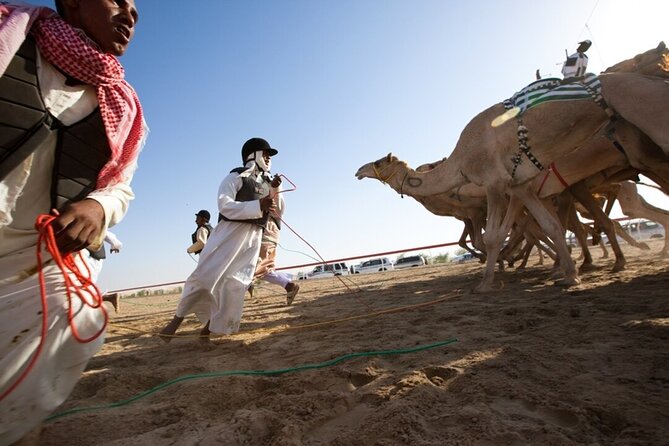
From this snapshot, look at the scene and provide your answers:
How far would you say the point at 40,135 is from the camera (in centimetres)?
156

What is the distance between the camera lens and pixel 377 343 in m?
3.12

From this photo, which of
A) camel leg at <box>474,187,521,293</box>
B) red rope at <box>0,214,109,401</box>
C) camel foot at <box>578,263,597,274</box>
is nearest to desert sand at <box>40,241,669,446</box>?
red rope at <box>0,214,109,401</box>

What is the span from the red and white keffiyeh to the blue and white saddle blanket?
16.0 ft

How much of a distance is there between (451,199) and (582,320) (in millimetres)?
7079

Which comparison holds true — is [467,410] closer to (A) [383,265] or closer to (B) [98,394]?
(B) [98,394]

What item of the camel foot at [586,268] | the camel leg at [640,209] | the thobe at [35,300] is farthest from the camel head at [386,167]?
the thobe at [35,300]

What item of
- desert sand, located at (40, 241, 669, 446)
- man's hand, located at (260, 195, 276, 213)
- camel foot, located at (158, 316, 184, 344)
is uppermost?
man's hand, located at (260, 195, 276, 213)

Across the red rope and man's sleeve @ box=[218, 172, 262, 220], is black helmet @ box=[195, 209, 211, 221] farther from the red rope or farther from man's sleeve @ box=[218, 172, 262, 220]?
the red rope

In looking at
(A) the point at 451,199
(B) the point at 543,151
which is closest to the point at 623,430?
(B) the point at 543,151

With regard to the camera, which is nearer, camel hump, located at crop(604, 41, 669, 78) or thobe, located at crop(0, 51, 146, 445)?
thobe, located at crop(0, 51, 146, 445)

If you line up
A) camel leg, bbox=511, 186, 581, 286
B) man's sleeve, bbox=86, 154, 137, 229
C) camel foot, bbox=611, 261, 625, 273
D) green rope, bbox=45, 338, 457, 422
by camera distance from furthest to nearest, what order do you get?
camel foot, bbox=611, 261, 625, 273
camel leg, bbox=511, 186, 581, 286
green rope, bbox=45, 338, 457, 422
man's sleeve, bbox=86, 154, 137, 229

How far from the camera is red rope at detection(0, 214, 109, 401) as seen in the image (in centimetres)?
142

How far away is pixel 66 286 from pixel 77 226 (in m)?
0.25

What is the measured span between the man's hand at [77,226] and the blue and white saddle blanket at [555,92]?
5245 mm
